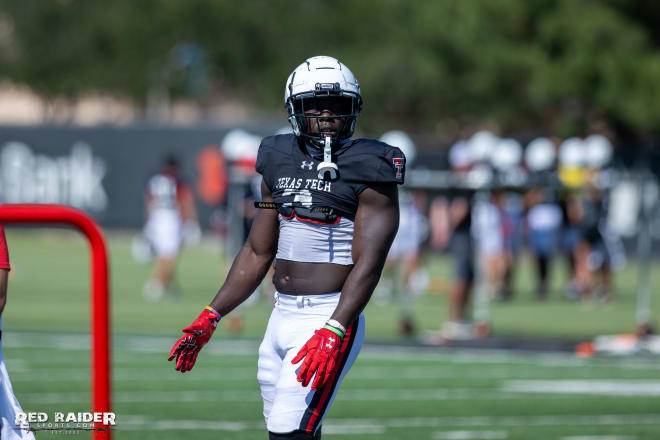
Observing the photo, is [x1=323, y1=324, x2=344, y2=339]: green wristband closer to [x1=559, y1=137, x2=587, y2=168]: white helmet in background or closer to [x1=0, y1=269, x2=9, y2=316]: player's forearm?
[x1=0, y1=269, x2=9, y2=316]: player's forearm

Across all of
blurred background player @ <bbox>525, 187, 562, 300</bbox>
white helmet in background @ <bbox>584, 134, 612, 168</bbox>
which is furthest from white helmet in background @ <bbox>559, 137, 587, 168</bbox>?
blurred background player @ <bbox>525, 187, 562, 300</bbox>

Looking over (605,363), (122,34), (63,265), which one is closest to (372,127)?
(122,34)

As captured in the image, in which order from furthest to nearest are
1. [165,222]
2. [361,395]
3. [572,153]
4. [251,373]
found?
[572,153] < [165,222] < [251,373] < [361,395]

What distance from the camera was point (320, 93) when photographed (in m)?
5.77

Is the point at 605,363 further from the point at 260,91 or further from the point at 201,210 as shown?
the point at 260,91

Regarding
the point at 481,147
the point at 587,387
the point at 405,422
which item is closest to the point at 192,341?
the point at 405,422

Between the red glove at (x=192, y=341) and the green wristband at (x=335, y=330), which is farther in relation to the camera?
the red glove at (x=192, y=341)

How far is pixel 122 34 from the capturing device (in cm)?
6247

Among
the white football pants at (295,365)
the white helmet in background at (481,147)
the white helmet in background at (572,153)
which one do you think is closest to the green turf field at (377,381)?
the white football pants at (295,365)

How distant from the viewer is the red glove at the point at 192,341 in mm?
5824

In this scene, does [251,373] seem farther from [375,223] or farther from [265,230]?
[375,223]

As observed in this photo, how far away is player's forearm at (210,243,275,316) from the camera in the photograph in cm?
602

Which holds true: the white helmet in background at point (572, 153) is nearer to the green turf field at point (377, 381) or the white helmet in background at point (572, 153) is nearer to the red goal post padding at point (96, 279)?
the green turf field at point (377, 381)

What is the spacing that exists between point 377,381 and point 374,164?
591 centimetres
